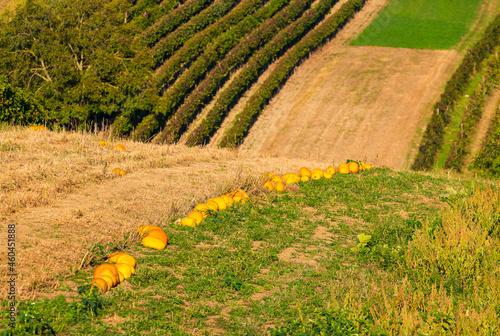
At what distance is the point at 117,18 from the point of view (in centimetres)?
3181

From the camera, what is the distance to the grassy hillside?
21.2 feet

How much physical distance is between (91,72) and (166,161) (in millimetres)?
17812

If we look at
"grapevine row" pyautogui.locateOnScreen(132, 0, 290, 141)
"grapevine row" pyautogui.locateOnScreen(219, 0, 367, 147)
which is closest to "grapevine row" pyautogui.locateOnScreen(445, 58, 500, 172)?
"grapevine row" pyautogui.locateOnScreen(219, 0, 367, 147)

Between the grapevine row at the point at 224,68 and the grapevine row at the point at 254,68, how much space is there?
3.26ft

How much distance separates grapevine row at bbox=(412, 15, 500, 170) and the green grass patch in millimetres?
3640

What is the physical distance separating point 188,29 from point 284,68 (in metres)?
10.3

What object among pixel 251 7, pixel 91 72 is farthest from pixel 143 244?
pixel 251 7

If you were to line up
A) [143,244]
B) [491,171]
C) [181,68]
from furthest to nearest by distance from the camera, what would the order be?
[181,68], [491,171], [143,244]

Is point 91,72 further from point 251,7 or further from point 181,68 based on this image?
point 251,7

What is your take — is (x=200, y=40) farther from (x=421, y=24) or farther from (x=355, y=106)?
(x=421, y=24)

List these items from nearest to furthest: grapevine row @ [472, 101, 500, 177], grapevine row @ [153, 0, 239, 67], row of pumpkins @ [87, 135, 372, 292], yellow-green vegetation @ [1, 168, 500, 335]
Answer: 1. yellow-green vegetation @ [1, 168, 500, 335]
2. row of pumpkins @ [87, 135, 372, 292]
3. grapevine row @ [472, 101, 500, 177]
4. grapevine row @ [153, 0, 239, 67]

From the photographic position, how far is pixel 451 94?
124ft

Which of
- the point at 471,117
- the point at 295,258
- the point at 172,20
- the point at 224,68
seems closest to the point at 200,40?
the point at 224,68

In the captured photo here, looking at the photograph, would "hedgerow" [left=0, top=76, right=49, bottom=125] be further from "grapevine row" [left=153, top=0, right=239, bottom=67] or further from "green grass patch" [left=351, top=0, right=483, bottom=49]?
"green grass patch" [left=351, top=0, right=483, bottom=49]
